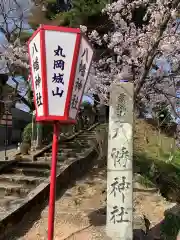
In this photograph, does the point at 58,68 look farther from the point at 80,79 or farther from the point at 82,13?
the point at 82,13

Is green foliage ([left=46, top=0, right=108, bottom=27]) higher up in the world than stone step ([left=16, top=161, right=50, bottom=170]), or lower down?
higher up

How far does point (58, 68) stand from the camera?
4.16 m

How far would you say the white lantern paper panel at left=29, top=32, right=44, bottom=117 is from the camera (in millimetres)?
4191

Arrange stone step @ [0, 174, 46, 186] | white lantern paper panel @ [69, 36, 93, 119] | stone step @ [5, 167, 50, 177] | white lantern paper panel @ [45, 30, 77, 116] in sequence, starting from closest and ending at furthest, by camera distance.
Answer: white lantern paper panel @ [45, 30, 77, 116] → white lantern paper panel @ [69, 36, 93, 119] → stone step @ [0, 174, 46, 186] → stone step @ [5, 167, 50, 177]

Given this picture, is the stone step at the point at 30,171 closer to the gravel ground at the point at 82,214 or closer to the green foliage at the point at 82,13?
the gravel ground at the point at 82,214

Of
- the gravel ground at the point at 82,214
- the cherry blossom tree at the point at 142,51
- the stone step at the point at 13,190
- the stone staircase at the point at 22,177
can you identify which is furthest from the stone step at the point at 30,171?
the cherry blossom tree at the point at 142,51

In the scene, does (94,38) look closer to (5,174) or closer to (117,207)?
(5,174)

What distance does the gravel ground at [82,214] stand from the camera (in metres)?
5.83

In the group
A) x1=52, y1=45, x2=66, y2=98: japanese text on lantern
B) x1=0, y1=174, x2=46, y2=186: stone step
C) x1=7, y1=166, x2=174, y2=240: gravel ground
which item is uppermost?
x1=52, y1=45, x2=66, y2=98: japanese text on lantern

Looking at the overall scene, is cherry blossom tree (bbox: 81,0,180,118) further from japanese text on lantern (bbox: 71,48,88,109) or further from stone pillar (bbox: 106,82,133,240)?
japanese text on lantern (bbox: 71,48,88,109)

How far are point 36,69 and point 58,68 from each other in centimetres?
31

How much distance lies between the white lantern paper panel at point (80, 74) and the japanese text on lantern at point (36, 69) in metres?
0.41

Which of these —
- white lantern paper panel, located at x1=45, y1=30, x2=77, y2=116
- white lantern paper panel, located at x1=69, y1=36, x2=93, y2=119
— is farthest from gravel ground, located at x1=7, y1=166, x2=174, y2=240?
white lantern paper panel, located at x1=45, y1=30, x2=77, y2=116

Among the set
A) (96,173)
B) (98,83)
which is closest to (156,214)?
(96,173)
